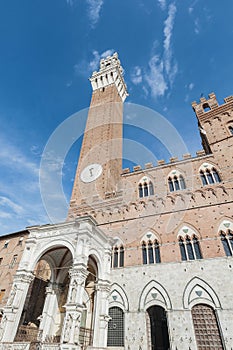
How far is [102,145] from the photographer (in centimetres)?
2611

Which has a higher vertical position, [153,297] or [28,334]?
[153,297]

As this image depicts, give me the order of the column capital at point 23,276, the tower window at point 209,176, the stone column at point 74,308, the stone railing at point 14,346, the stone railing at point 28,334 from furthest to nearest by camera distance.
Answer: the tower window at point 209,176 → the column capital at point 23,276 → the stone railing at point 28,334 → the stone railing at point 14,346 → the stone column at point 74,308

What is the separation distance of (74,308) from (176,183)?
11.5 meters

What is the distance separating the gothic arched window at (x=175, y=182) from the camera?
1675cm

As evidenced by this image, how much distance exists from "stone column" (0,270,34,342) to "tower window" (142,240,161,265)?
7.34 metres

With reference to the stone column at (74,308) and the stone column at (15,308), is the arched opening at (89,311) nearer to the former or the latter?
the stone column at (74,308)

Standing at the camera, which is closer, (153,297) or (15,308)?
(15,308)

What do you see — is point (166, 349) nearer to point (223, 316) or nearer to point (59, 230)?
point (223, 316)

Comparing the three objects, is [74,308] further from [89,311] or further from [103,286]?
[89,311]

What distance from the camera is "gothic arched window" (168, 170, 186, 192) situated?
16.7 meters

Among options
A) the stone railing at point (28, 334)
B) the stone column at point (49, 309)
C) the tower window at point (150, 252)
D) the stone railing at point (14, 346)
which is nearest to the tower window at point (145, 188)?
the tower window at point (150, 252)

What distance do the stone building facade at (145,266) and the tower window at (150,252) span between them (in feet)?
0.22

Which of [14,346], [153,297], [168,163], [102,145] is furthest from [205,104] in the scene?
[14,346]

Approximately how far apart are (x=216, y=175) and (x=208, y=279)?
295 inches
